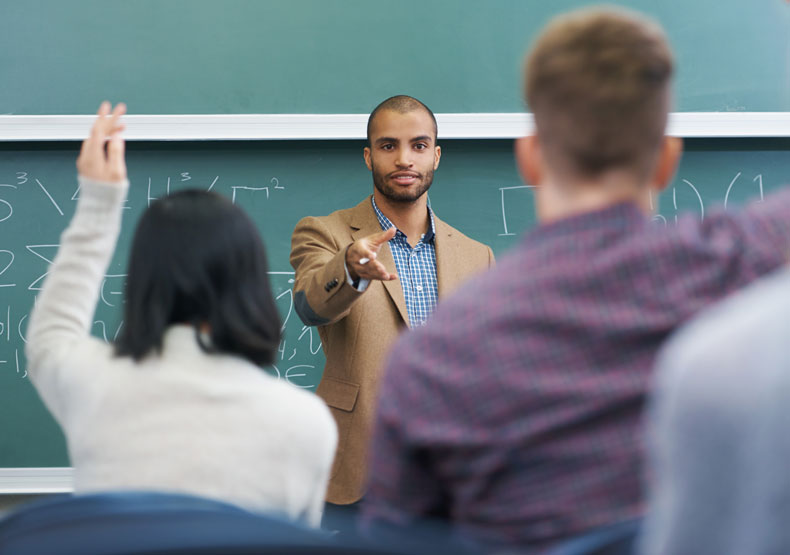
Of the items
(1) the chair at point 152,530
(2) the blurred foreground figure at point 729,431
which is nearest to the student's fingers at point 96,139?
(1) the chair at point 152,530

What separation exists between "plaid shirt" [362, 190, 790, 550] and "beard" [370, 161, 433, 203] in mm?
1700

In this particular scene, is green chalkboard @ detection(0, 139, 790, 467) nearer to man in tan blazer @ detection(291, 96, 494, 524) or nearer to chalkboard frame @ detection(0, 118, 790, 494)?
chalkboard frame @ detection(0, 118, 790, 494)

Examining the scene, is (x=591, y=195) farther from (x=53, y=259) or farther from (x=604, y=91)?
(x=53, y=259)

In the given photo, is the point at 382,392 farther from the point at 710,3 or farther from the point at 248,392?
the point at 710,3

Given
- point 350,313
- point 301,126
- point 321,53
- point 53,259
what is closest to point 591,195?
point 350,313

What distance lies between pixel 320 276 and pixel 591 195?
140 centimetres

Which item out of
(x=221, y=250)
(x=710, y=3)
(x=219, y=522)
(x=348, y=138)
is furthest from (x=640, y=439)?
(x=710, y=3)

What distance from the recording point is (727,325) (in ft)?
1.60

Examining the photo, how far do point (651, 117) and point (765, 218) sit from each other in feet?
0.50

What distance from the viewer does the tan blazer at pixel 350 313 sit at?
2174 mm

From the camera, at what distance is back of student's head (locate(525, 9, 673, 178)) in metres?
0.81

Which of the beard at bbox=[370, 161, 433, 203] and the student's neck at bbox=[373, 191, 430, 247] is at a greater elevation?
the beard at bbox=[370, 161, 433, 203]

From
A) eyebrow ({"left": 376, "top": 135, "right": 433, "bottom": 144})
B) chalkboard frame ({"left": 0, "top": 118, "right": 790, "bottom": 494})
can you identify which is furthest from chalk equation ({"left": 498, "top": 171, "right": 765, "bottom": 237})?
eyebrow ({"left": 376, "top": 135, "right": 433, "bottom": 144})

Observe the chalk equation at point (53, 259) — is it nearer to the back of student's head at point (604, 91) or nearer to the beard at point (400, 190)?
the beard at point (400, 190)
